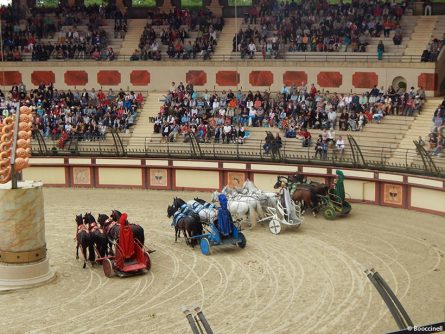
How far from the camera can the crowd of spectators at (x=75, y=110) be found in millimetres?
36625

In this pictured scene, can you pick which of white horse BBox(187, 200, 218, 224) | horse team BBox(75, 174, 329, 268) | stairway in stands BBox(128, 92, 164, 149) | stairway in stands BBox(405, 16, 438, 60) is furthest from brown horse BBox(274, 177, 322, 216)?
stairway in stands BBox(405, 16, 438, 60)

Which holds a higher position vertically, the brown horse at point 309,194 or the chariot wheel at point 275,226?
the brown horse at point 309,194

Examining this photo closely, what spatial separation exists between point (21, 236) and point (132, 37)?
2716 centimetres

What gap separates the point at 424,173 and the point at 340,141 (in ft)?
13.9

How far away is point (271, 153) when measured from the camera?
3183 cm

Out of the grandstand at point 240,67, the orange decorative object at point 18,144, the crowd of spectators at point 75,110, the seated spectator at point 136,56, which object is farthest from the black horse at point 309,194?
the seated spectator at point 136,56

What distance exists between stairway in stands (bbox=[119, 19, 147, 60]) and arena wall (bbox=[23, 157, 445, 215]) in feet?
40.0

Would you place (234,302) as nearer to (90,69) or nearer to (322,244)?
(322,244)

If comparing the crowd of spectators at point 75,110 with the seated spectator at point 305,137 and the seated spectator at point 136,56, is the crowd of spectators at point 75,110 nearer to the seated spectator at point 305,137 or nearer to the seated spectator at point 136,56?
the seated spectator at point 136,56

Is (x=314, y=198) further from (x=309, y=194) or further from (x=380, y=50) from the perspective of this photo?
(x=380, y=50)

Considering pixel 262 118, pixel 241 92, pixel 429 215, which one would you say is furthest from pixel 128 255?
pixel 241 92

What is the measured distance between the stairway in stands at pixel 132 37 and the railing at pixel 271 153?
10.0 m

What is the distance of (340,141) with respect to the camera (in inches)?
1223

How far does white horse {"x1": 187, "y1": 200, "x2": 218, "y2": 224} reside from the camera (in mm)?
23550
